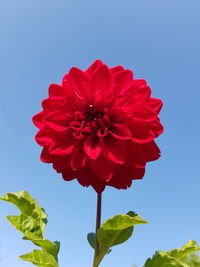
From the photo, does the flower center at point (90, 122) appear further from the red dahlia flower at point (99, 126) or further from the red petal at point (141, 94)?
the red petal at point (141, 94)

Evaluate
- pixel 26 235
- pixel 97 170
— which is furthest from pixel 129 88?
pixel 26 235

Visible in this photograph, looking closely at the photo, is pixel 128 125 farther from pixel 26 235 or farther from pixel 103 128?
pixel 26 235

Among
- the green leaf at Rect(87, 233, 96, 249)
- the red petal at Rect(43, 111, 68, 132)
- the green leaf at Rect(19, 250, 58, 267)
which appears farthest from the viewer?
the green leaf at Rect(87, 233, 96, 249)

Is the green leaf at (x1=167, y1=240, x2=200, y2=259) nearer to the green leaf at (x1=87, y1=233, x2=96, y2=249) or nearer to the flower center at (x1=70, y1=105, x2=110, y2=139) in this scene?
the green leaf at (x1=87, y1=233, x2=96, y2=249)

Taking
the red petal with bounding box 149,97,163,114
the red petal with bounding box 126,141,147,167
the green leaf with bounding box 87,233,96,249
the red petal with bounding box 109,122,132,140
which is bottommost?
the green leaf with bounding box 87,233,96,249

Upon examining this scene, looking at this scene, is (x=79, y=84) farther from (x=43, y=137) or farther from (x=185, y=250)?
(x=185, y=250)

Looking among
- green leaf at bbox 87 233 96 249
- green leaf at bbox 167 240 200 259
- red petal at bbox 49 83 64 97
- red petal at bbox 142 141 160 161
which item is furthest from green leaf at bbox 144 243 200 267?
red petal at bbox 49 83 64 97
